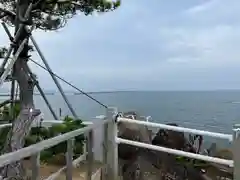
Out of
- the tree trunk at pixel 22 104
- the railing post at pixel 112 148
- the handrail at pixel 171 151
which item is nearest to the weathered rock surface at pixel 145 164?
the railing post at pixel 112 148

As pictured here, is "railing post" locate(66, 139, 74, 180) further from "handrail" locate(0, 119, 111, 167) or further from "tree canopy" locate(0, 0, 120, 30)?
"tree canopy" locate(0, 0, 120, 30)

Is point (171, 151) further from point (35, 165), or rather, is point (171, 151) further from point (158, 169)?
point (35, 165)

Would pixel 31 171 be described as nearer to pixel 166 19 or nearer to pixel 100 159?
pixel 100 159

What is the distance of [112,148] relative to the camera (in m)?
3.68

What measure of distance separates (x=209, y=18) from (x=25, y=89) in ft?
34.3

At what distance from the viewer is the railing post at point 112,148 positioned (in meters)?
3.67

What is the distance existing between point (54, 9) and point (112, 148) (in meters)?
1.84

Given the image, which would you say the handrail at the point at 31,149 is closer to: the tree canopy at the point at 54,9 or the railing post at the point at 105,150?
the railing post at the point at 105,150

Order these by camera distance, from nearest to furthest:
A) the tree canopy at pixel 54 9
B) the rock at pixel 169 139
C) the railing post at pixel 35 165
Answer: the railing post at pixel 35 165 < the rock at pixel 169 139 < the tree canopy at pixel 54 9

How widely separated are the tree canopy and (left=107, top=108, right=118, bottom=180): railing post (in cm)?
137

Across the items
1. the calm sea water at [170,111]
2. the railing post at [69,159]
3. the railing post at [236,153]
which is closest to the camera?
the railing post at [69,159]

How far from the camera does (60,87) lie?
6570 millimetres

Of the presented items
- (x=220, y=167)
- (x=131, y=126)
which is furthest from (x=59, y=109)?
(x=220, y=167)

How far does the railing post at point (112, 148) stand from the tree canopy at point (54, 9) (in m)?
1.37
